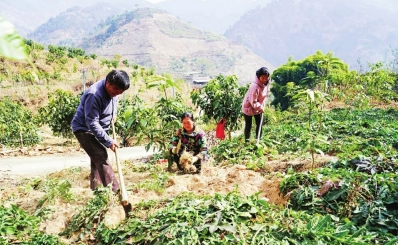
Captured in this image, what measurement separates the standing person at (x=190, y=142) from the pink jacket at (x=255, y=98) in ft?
4.04

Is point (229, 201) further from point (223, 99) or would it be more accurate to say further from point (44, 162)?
point (44, 162)

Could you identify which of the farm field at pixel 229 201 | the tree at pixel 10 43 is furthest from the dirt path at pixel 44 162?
the tree at pixel 10 43

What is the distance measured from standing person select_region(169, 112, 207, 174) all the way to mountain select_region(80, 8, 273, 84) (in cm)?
10127

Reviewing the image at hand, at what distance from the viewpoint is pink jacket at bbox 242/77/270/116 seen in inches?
213

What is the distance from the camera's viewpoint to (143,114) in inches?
168

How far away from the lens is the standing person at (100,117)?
10.8 ft

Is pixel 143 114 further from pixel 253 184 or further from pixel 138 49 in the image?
pixel 138 49

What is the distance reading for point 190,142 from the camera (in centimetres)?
470

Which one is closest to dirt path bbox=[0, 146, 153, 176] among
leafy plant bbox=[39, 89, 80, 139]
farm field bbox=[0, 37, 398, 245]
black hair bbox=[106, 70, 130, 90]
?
farm field bbox=[0, 37, 398, 245]

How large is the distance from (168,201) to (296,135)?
14.9ft

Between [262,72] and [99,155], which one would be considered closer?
[99,155]

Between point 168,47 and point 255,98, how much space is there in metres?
130

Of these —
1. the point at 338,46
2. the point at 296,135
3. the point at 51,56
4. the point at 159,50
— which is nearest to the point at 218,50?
the point at 159,50

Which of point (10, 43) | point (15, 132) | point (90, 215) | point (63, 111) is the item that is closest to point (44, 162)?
A: point (63, 111)
